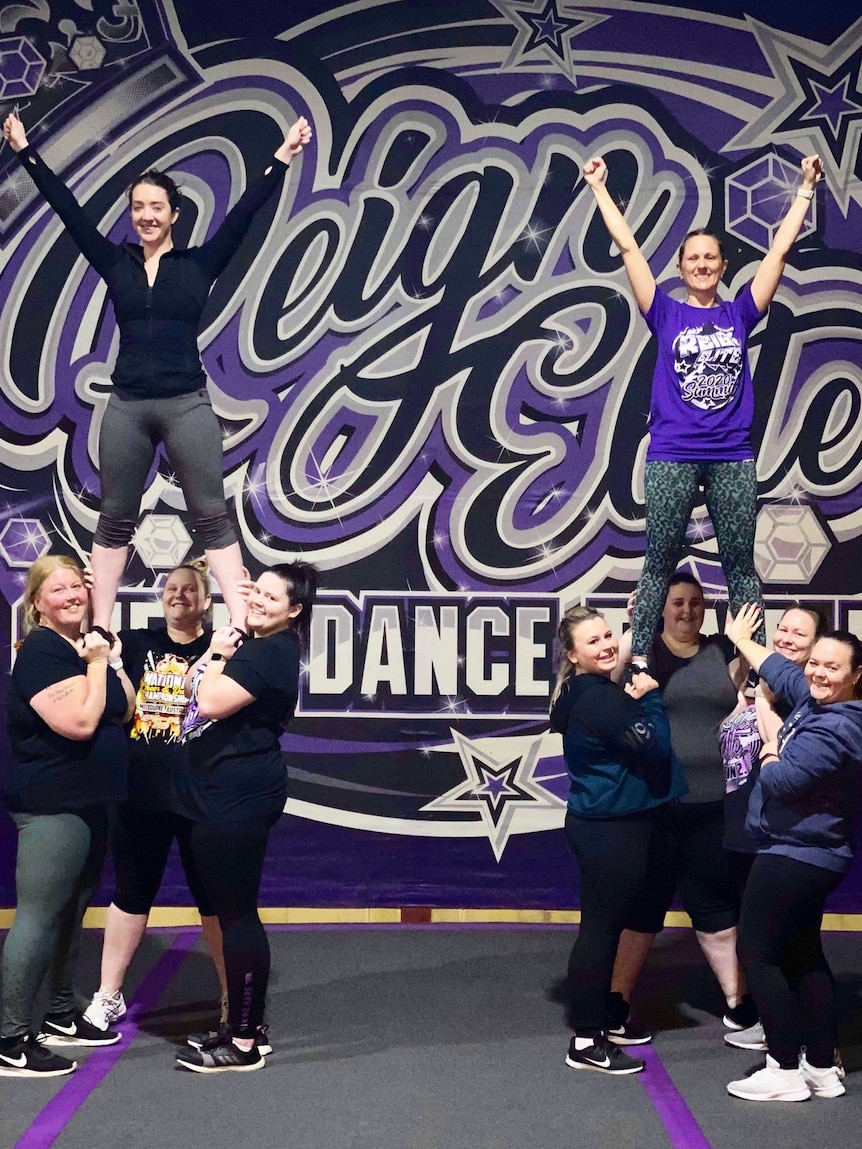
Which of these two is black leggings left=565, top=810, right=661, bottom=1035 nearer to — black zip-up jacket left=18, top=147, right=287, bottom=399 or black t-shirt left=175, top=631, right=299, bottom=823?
black t-shirt left=175, top=631, right=299, bottom=823

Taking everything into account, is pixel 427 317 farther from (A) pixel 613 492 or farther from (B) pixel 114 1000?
(B) pixel 114 1000

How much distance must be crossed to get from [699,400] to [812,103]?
2164 mm

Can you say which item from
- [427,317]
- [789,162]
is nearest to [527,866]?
[427,317]

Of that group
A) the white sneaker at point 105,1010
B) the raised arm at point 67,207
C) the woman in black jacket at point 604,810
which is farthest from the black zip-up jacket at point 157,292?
the white sneaker at point 105,1010

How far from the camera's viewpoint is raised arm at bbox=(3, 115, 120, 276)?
174 inches

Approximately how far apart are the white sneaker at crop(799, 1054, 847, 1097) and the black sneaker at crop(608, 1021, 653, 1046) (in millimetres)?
579

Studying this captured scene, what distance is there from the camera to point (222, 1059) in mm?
4230

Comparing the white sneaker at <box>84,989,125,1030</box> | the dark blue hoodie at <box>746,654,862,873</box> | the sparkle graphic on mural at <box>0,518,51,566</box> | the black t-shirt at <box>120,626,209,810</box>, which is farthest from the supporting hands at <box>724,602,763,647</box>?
the sparkle graphic on mural at <box>0,518,51,566</box>

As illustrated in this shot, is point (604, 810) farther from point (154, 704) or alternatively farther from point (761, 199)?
point (761, 199)

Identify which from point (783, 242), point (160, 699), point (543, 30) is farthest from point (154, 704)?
point (543, 30)

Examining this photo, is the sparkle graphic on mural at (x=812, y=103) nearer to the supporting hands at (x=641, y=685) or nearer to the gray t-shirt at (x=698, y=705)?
the gray t-shirt at (x=698, y=705)

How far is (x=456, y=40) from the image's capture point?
589 cm

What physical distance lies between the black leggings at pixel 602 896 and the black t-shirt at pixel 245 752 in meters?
0.95

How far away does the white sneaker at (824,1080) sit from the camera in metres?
4.08
